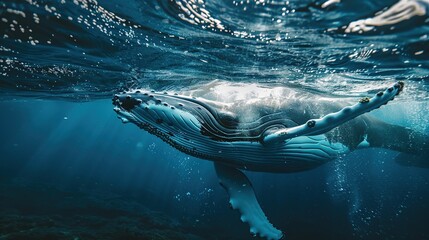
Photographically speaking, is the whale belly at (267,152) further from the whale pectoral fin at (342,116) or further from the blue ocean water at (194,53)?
the blue ocean water at (194,53)

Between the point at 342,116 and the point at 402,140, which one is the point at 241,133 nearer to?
the point at 342,116

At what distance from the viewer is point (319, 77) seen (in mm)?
10797

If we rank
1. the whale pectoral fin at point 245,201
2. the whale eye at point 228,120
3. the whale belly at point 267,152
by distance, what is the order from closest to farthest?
the whale belly at point 267,152 < the whale eye at point 228,120 < the whale pectoral fin at point 245,201

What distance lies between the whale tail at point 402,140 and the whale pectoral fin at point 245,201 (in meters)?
3.96

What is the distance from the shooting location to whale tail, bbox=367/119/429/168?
772cm

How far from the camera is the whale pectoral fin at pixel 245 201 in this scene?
527 cm

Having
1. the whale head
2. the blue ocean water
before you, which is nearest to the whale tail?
the blue ocean water

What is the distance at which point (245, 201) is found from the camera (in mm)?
5484

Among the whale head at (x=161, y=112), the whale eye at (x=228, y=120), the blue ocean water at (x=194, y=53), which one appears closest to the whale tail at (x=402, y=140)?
the blue ocean water at (x=194, y=53)

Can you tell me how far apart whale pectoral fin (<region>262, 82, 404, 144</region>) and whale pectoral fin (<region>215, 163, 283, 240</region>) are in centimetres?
168

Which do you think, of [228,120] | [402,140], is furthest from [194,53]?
[402,140]

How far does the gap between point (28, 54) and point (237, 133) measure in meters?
10.0

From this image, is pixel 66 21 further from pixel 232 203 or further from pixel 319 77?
pixel 319 77

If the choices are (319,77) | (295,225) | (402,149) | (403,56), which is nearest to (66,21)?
(319,77)
